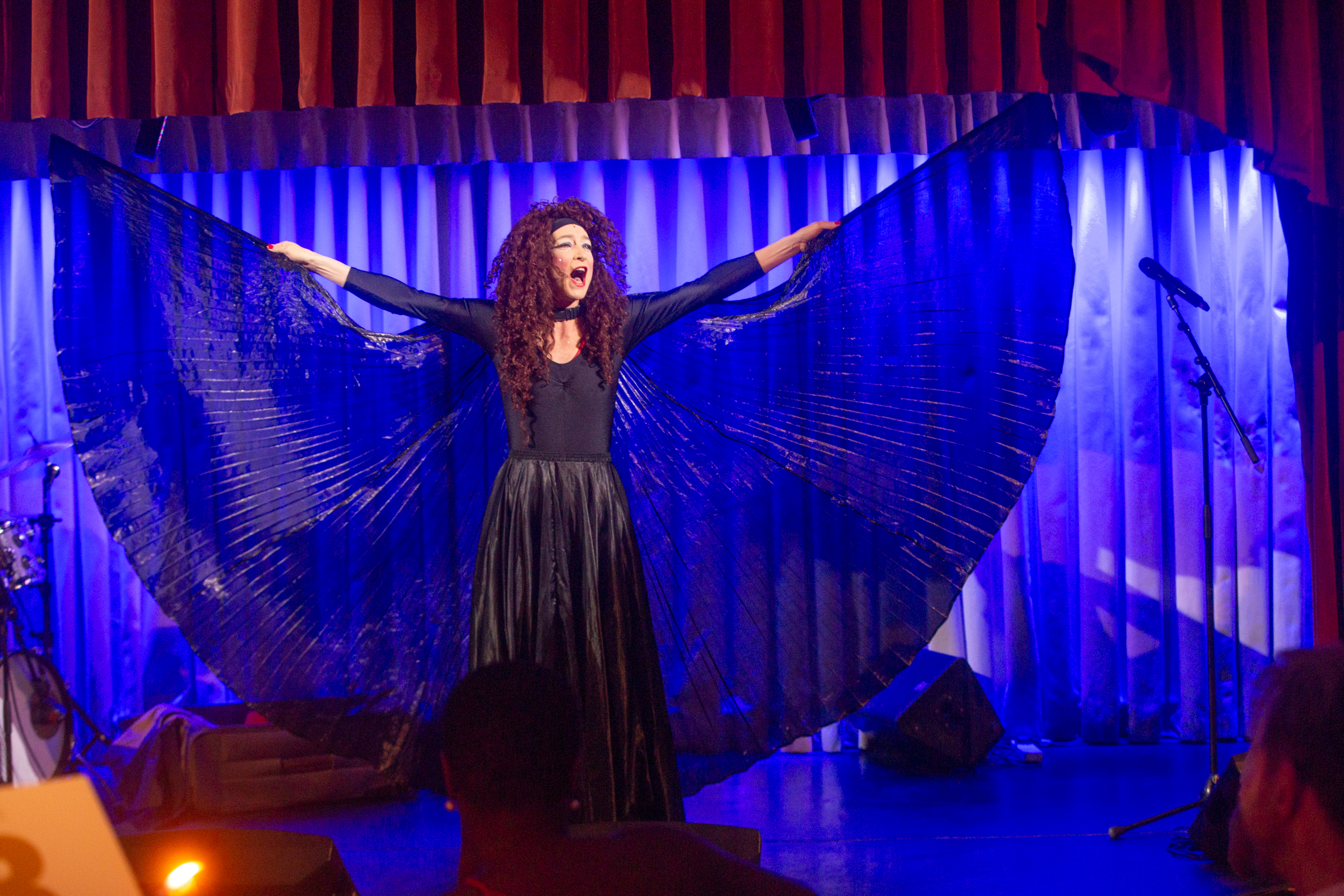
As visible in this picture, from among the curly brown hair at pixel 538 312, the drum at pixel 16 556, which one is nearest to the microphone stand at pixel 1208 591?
the curly brown hair at pixel 538 312

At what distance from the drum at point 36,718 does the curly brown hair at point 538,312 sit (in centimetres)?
187

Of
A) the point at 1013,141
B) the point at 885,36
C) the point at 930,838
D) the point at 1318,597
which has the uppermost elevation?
the point at 885,36

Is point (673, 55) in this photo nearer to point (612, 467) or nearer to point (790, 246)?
point (790, 246)

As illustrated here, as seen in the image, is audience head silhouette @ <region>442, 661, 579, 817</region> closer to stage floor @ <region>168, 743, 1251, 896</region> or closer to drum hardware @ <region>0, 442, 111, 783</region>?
stage floor @ <region>168, 743, 1251, 896</region>

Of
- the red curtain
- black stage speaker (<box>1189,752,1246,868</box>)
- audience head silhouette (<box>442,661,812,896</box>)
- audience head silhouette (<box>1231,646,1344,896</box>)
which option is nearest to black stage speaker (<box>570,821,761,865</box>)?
audience head silhouette (<box>442,661,812,896</box>)

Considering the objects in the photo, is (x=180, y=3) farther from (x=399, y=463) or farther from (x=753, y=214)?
(x=753, y=214)

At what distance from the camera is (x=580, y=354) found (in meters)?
2.51

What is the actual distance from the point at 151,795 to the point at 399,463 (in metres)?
1.27

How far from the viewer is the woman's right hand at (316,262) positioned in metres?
2.55

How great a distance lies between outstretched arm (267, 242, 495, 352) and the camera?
8.25 feet

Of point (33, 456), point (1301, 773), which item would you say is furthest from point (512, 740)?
point (33, 456)

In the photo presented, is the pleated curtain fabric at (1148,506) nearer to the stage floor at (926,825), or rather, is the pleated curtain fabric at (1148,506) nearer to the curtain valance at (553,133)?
the stage floor at (926,825)

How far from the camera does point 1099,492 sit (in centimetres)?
386

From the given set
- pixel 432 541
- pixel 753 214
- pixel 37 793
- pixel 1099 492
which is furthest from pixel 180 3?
pixel 1099 492
